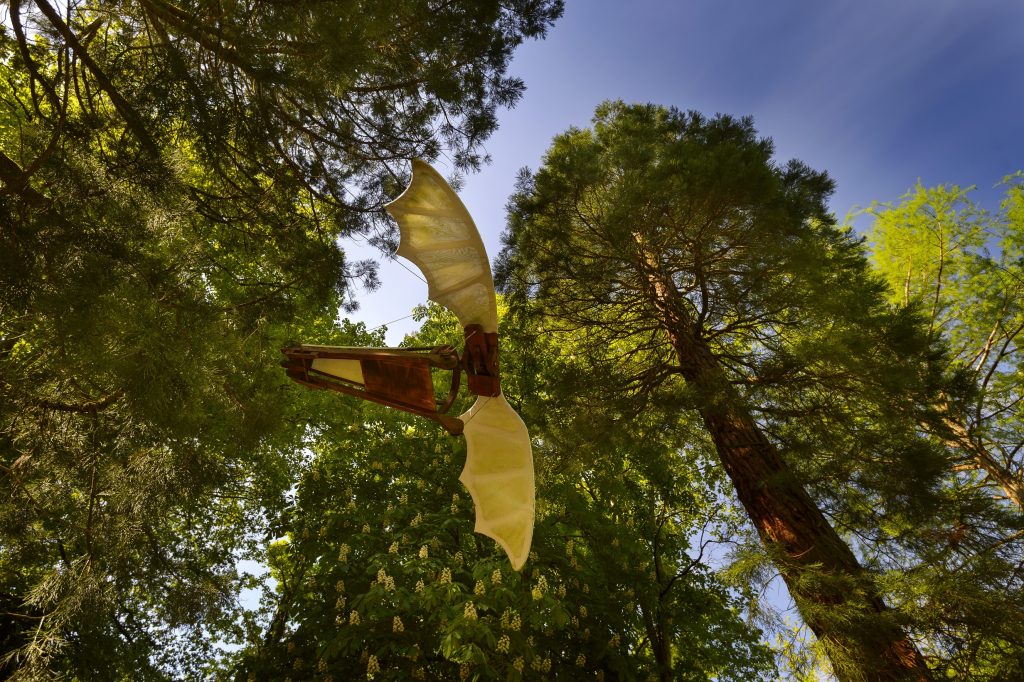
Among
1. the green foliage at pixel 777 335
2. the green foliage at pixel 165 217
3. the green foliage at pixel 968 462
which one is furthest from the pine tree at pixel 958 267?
the green foliage at pixel 165 217

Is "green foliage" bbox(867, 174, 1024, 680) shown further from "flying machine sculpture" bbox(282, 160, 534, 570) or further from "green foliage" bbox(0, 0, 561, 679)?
"green foliage" bbox(0, 0, 561, 679)

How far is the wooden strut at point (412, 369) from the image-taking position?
2.30 metres

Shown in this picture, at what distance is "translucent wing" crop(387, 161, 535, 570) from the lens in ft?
7.57

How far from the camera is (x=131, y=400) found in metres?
3.74

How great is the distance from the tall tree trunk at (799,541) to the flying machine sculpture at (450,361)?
208 cm

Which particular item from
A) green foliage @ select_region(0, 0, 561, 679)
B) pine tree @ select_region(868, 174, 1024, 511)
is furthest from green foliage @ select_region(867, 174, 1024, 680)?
green foliage @ select_region(0, 0, 561, 679)

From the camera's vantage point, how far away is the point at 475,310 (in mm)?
2324

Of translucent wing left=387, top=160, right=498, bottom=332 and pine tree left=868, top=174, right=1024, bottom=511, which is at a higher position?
pine tree left=868, top=174, right=1024, bottom=511

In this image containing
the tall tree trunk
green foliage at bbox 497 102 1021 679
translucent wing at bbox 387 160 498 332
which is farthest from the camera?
green foliage at bbox 497 102 1021 679

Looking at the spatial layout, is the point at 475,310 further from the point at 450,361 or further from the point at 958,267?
the point at 958,267

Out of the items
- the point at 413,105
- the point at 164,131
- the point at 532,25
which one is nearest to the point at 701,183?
the point at 532,25

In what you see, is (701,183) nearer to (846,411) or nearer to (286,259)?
(846,411)

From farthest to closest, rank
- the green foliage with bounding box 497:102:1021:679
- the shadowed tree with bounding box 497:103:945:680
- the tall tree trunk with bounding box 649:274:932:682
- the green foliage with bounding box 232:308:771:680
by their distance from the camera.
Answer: the green foliage with bounding box 232:308:771:680
the shadowed tree with bounding box 497:103:945:680
the green foliage with bounding box 497:102:1021:679
the tall tree trunk with bounding box 649:274:932:682

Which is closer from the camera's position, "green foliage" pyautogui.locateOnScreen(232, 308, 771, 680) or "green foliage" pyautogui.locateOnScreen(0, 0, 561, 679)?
"green foliage" pyautogui.locateOnScreen(0, 0, 561, 679)
